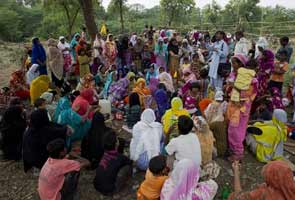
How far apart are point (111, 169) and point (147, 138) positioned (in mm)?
711

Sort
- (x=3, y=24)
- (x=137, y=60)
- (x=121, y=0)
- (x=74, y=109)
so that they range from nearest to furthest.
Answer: (x=74, y=109) < (x=137, y=60) < (x=121, y=0) < (x=3, y=24)

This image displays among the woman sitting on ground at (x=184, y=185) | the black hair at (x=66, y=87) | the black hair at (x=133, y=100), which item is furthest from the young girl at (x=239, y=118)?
the black hair at (x=66, y=87)

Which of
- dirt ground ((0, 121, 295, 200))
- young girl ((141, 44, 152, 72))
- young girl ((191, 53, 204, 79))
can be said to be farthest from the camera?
young girl ((141, 44, 152, 72))

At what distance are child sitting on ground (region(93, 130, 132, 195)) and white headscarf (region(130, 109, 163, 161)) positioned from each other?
0.32 m

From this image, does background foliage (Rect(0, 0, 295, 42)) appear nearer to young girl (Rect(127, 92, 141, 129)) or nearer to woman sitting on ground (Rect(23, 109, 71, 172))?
young girl (Rect(127, 92, 141, 129))

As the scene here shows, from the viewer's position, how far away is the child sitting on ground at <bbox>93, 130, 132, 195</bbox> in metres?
4.07

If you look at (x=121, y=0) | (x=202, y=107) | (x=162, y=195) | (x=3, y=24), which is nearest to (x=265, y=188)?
(x=162, y=195)

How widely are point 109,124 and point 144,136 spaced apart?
2362mm

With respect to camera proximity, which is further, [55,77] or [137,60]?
[137,60]

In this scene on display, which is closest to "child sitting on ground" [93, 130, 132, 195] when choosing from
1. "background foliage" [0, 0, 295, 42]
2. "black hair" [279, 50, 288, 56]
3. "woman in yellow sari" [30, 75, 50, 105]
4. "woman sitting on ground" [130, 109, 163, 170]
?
"woman sitting on ground" [130, 109, 163, 170]

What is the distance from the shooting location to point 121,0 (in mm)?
22047

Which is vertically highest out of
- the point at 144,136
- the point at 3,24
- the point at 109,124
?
the point at 3,24

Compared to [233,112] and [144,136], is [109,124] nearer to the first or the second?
[144,136]

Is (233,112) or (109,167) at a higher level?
(233,112)
